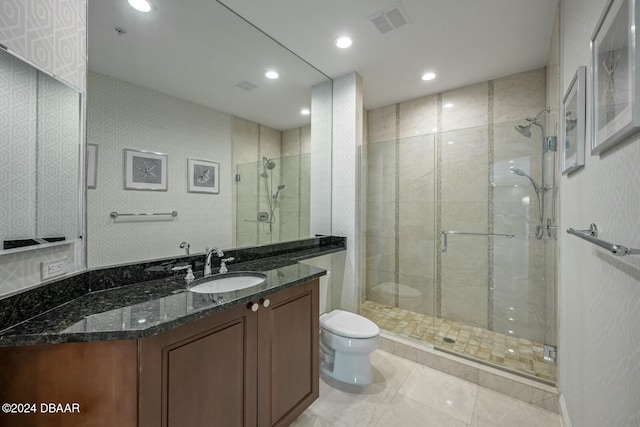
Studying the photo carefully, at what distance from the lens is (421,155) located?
2.84 meters

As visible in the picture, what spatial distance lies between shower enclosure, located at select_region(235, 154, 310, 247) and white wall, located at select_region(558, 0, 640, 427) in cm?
189

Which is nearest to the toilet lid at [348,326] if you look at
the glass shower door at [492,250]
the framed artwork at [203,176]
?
the glass shower door at [492,250]

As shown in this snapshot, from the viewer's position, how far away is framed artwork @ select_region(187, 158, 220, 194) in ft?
5.57

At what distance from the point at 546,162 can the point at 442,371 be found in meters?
1.88

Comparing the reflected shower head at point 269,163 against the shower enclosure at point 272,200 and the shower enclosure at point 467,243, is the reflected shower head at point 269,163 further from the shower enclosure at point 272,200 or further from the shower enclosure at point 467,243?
the shower enclosure at point 467,243

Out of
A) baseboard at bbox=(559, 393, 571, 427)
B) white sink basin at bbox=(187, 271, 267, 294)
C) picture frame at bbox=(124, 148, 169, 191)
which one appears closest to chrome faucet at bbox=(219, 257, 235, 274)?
white sink basin at bbox=(187, 271, 267, 294)

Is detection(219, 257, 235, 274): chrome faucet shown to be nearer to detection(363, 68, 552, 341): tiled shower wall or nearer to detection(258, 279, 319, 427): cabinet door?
detection(258, 279, 319, 427): cabinet door

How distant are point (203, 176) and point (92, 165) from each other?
1.93ft

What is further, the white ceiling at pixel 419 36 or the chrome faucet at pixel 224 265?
the white ceiling at pixel 419 36

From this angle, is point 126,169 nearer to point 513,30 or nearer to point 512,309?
point 513,30

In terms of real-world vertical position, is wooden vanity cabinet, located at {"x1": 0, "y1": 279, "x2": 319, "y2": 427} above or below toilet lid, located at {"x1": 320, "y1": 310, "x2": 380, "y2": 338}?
above

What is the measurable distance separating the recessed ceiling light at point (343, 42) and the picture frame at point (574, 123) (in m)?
1.48

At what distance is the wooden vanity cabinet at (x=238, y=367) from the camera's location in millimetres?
937

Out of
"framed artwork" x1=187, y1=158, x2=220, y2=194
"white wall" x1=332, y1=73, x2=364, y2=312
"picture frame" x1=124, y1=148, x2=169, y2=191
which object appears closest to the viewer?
"picture frame" x1=124, y1=148, x2=169, y2=191
